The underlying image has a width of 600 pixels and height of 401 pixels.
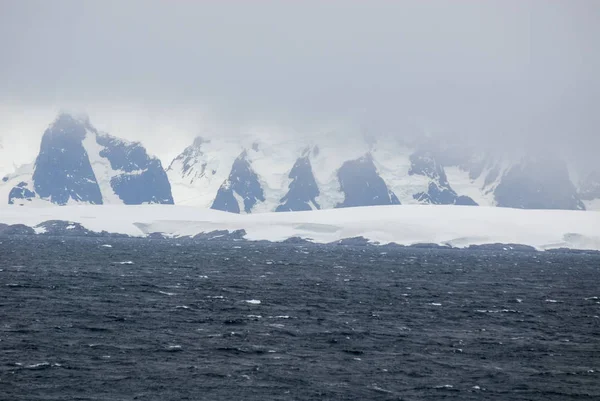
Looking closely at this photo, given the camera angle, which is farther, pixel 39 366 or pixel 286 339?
pixel 286 339

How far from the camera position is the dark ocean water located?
41812mm

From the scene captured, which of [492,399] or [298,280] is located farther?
[298,280]

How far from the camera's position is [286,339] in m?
52.9

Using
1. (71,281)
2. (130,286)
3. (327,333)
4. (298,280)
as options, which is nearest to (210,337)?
(327,333)

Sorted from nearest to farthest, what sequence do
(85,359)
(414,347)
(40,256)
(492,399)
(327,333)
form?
(492,399) < (85,359) < (414,347) < (327,333) < (40,256)

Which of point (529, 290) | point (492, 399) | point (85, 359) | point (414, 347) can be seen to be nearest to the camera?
point (492, 399)

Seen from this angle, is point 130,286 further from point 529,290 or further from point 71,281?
point 529,290

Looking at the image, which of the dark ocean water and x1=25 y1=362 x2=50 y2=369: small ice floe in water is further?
x1=25 y1=362 x2=50 y2=369: small ice floe in water

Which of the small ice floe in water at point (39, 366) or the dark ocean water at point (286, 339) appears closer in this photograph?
the dark ocean water at point (286, 339)

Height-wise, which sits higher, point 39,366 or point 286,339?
point 286,339

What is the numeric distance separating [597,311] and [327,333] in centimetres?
2588

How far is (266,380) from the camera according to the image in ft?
141

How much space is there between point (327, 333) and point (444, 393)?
14638mm

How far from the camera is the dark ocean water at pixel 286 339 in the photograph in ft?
137
